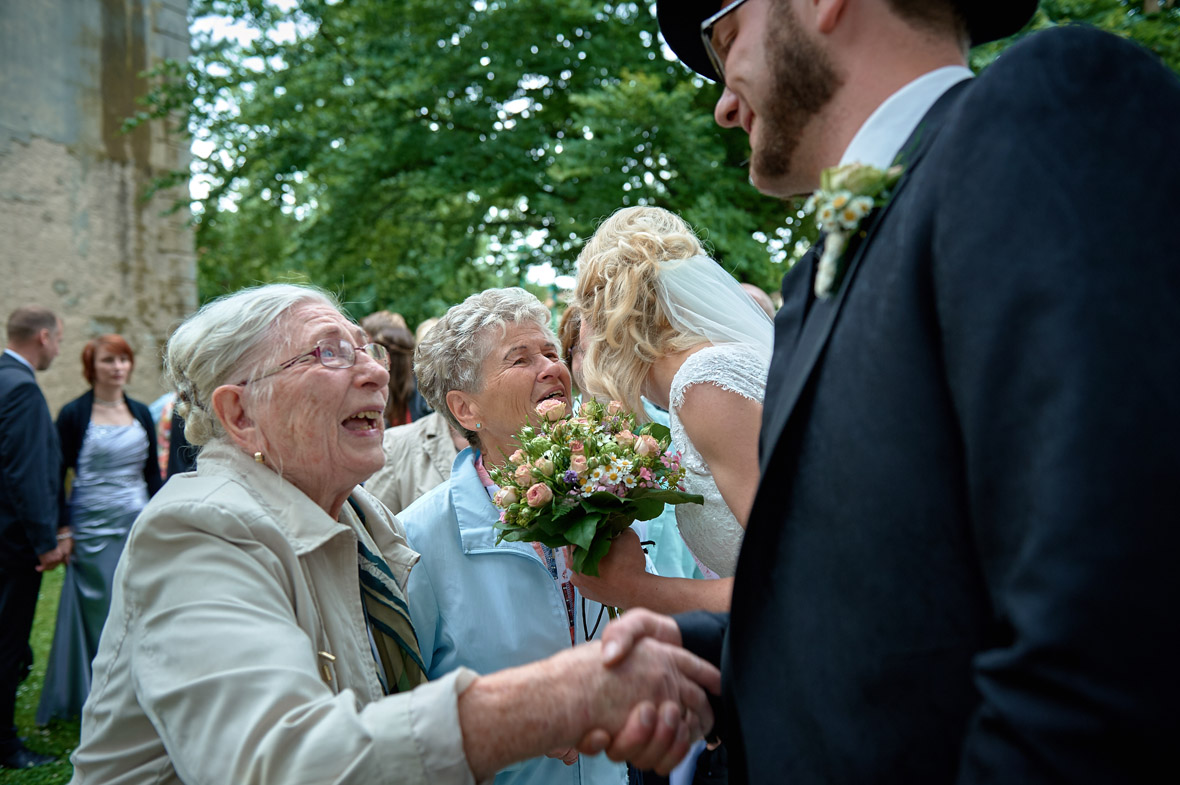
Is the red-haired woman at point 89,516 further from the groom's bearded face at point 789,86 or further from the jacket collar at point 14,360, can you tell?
the groom's bearded face at point 789,86

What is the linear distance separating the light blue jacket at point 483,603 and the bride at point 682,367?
0.67ft

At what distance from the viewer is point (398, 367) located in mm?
6398

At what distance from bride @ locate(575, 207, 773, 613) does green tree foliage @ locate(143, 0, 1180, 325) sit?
595 centimetres

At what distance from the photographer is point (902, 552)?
1.11 metres

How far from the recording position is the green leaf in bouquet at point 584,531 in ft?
8.63

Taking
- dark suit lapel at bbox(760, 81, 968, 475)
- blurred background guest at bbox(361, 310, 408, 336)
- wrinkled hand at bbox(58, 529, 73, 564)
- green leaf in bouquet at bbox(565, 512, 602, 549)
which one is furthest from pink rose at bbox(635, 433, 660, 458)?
wrinkled hand at bbox(58, 529, 73, 564)

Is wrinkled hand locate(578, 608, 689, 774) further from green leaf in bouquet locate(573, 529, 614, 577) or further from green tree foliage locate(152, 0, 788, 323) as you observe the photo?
green tree foliage locate(152, 0, 788, 323)

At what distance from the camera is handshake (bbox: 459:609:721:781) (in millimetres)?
1648

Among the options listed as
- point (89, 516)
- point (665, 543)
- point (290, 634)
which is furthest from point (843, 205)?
point (89, 516)

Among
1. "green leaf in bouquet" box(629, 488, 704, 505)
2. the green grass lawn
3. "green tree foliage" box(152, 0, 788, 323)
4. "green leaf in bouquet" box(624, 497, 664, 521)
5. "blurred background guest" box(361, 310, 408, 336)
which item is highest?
"green tree foliage" box(152, 0, 788, 323)

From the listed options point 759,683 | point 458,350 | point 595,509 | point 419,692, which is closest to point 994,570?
point 759,683

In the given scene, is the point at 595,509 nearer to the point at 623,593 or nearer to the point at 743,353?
the point at 623,593

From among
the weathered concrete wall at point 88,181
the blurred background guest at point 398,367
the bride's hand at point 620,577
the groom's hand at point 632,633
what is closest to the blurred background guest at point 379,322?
the blurred background guest at point 398,367

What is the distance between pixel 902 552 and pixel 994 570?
0.39ft
